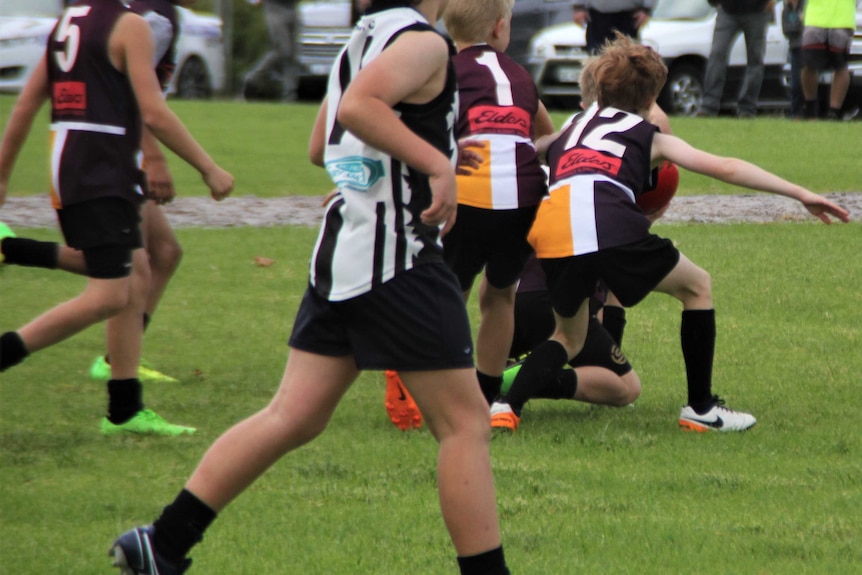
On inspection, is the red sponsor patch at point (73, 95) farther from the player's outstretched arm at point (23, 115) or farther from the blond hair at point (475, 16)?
the blond hair at point (475, 16)

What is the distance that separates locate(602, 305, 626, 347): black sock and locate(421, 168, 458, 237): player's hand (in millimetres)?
3185

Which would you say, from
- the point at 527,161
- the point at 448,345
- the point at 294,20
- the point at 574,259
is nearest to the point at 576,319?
the point at 574,259

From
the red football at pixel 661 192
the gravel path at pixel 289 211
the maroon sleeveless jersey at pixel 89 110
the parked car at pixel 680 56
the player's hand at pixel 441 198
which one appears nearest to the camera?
the player's hand at pixel 441 198

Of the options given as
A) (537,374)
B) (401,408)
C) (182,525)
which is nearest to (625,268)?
(537,374)

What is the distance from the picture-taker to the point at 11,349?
16.8 ft

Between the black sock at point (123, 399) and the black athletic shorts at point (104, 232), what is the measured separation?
517 millimetres

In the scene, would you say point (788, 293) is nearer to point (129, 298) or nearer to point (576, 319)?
point (576, 319)

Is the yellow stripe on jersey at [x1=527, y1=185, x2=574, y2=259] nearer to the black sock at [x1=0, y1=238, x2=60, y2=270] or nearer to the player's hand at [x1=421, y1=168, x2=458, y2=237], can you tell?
the black sock at [x1=0, y1=238, x2=60, y2=270]

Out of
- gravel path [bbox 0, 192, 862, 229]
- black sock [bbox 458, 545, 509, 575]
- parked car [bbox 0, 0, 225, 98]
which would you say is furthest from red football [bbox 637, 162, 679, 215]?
parked car [bbox 0, 0, 225, 98]

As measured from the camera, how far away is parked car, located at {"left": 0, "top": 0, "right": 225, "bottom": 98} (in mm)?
19656

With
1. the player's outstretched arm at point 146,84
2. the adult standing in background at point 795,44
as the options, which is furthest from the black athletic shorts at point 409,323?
the adult standing in background at point 795,44

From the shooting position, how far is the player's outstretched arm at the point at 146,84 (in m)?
4.87

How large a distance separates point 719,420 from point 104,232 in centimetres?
248

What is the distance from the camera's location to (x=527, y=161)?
5434mm
